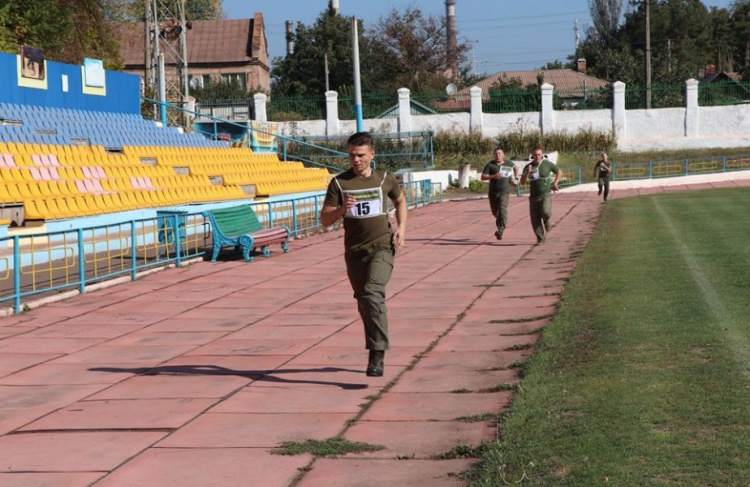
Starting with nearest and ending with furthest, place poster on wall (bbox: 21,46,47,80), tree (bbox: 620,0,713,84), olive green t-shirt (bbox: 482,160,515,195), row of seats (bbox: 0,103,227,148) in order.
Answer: olive green t-shirt (bbox: 482,160,515,195) → row of seats (bbox: 0,103,227,148) → poster on wall (bbox: 21,46,47,80) → tree (bbox: 620,0,713,84)

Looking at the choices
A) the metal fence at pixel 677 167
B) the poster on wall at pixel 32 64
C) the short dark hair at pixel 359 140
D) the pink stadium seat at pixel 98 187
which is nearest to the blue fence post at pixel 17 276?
the short dark hair at pixel 359 140

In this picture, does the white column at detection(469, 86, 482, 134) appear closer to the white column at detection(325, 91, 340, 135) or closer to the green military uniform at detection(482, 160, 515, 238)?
the white column at detection(325, 91, 340, 135)

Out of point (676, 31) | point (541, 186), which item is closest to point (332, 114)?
point (541, 186)

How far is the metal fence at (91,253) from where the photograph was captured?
14383mm

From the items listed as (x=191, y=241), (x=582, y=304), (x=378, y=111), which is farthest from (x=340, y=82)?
(x=582, y=304)

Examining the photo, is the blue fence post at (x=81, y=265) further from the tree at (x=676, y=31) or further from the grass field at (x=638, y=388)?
the tree at (x=676, y=31)

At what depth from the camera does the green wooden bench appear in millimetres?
19375

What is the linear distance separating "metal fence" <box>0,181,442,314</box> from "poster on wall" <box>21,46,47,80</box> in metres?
9.85

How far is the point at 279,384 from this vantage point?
848cm

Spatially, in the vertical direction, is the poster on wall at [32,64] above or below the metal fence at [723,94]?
below

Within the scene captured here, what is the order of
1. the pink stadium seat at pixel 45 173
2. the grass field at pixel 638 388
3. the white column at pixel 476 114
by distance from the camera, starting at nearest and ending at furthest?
the grass field at pixel 638 388
the pink stadium seat at pixel 45 173
the white column at pixel 476 114

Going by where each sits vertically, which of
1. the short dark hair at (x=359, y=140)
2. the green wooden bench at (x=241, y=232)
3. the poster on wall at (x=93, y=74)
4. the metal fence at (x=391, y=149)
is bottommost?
the green wooden bench at (x=241, y=232)

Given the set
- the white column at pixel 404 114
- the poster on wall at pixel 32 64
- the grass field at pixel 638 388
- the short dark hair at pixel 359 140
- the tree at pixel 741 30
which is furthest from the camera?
the tree at pixel 741 30

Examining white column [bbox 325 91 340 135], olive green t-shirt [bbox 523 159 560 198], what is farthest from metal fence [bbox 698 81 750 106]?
olive green t-shirt [bbox 523 159 560 198]
